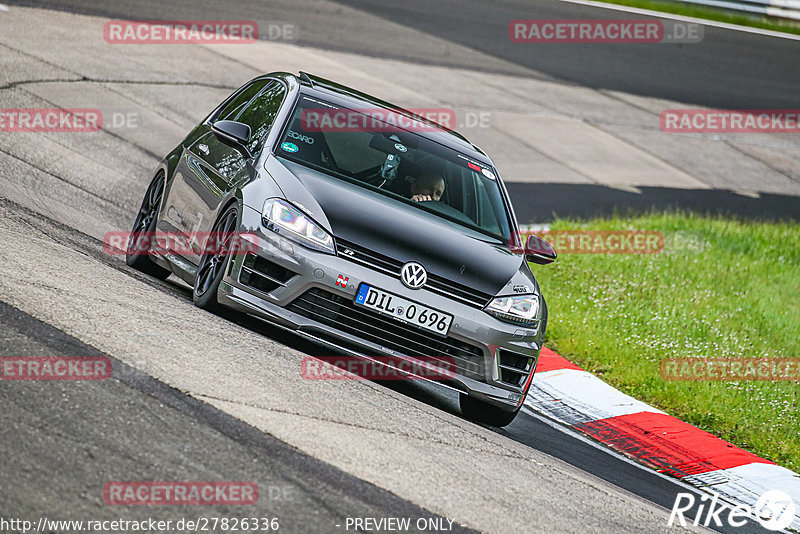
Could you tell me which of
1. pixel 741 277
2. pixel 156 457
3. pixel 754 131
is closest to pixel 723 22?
pixel 754 131

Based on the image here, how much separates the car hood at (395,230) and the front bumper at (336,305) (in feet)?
0.61

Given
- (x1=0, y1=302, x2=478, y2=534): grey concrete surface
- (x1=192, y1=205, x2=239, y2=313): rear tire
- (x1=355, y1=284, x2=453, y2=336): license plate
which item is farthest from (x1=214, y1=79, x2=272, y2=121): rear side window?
(x1=0, y1=302, x2=478, y2=534): grey concrete surface

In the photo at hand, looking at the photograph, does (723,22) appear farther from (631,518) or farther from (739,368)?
(631,518)

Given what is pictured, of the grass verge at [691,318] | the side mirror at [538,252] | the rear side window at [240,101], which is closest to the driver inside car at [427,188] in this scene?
the side mirror at [538,252]

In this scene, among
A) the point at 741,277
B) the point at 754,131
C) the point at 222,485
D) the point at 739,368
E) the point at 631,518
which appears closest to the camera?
the point at 222,485

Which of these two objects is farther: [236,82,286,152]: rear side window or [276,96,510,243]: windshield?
[236,82,286,152]: rear side window

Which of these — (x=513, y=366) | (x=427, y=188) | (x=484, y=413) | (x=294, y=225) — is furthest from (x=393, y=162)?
(x=484, y=413)

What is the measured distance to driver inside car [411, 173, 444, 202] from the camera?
7.31 metres

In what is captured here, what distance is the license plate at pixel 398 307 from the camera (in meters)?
6.19

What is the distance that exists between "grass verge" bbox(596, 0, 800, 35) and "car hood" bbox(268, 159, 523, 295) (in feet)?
73.7

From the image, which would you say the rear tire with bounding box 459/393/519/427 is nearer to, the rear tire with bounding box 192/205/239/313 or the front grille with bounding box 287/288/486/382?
the front grille with bounding box 287/288/486/382

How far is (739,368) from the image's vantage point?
30.2 ft

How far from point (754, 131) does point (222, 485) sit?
19715 mm

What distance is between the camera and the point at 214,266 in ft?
22.0
